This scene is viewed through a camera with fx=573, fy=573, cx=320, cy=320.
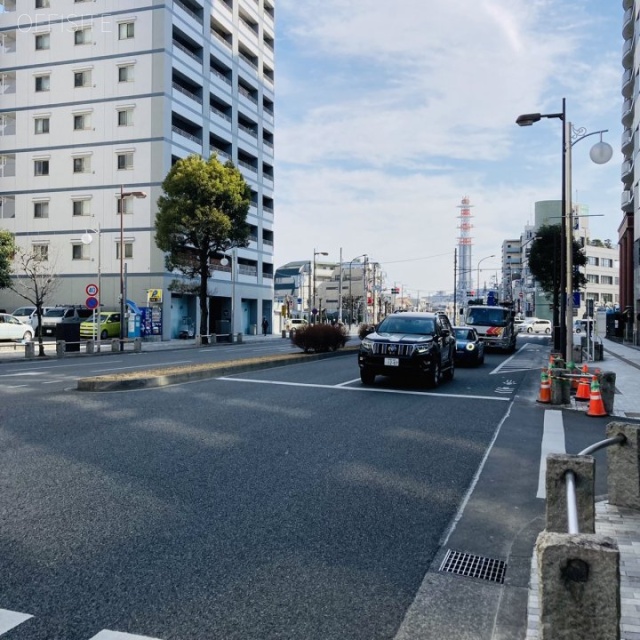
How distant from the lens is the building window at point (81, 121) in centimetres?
4184

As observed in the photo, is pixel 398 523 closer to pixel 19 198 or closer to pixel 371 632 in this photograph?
pixel 371 632

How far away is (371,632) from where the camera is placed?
2906 mm

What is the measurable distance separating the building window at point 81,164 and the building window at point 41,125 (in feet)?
12.3

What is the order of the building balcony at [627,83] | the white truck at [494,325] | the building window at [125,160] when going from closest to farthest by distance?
the white truck at [494,325], the building window at [125,160], the building balcony at [627,83]

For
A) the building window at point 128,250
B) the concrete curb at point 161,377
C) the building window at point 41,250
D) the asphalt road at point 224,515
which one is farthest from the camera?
the building window at point 128,250

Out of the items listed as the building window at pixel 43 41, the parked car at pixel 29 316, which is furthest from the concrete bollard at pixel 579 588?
the building window at pixel 43 41

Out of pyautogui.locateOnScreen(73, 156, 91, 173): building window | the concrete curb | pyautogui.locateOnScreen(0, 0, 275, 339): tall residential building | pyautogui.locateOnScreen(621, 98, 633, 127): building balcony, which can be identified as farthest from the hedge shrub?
pyautogui.locateOnScreen(621, 98, 633, 127): building balcony

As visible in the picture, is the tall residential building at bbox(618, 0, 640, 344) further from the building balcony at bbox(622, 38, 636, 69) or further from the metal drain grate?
the metal drain grate

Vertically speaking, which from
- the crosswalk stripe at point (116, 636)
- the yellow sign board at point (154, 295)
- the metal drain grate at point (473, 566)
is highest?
the yellow sign board at point (154, 295)

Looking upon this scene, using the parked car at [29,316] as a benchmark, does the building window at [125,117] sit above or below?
above

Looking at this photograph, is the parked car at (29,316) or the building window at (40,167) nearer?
the parked car at (29,316)

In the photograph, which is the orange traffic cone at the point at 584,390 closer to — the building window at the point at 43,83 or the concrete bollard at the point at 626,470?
the concrete bollard at the point at 626,470

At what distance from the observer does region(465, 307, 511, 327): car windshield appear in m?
28.5

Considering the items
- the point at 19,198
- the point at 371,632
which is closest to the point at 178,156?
the point at 19,198
